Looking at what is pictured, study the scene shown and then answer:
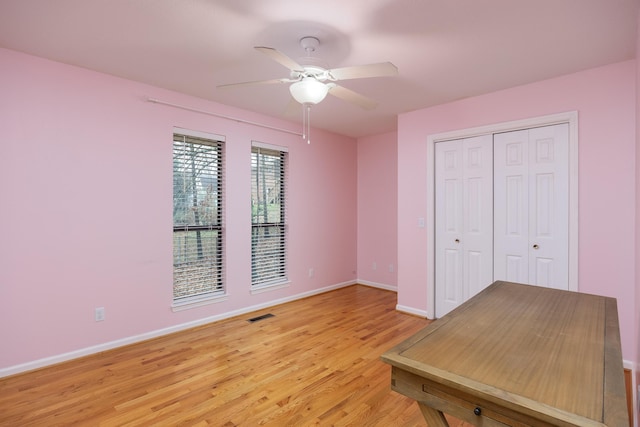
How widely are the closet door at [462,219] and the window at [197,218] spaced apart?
257 centimetres

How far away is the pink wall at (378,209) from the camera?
16.8 feet

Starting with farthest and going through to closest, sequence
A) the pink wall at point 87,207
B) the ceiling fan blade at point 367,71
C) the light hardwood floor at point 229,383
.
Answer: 1. the pink wall at point 87,207
2. the light hardwood floor at point 229,383
3. the ceiling fan blade at point 367,71

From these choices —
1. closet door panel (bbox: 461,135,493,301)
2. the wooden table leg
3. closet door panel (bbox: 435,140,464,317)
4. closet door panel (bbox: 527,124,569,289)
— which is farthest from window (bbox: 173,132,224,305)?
closet door panel (bbox: 527,124,569,289)

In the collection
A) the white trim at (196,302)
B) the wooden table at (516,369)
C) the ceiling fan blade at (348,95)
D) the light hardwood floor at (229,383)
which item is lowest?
the light hardwood floor at (229,383)

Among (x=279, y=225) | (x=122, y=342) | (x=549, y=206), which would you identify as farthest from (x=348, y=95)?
(x=122, y=342)

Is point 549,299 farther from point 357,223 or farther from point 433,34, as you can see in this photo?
point 357,223

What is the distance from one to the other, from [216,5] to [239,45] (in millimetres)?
448

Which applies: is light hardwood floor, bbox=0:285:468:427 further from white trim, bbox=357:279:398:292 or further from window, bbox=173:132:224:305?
white trim, bbox=357:279:398:292

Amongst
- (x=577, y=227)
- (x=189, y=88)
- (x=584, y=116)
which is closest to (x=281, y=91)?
(x=189, y=88)

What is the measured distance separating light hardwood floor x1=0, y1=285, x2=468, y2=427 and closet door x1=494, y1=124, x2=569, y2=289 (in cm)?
131

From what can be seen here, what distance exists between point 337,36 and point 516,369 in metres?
2.15

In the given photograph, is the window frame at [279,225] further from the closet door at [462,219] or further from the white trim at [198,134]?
the closet door at [462,219]

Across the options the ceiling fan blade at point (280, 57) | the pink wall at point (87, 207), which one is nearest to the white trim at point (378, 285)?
the pink wall at point (87, 207)

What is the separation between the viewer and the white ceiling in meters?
1.93
